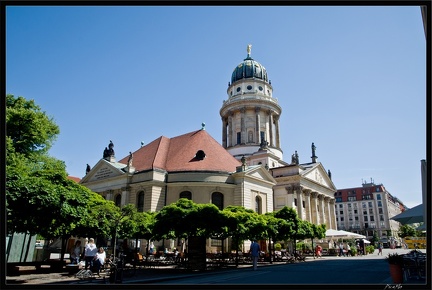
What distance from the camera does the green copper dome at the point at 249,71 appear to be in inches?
2744

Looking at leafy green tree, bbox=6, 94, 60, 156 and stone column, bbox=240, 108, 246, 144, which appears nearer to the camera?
leafy green tree, bbox=6, 94, 60, 156

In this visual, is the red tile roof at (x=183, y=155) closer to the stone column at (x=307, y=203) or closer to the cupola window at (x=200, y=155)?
the cupola window at (x=200, y=155)

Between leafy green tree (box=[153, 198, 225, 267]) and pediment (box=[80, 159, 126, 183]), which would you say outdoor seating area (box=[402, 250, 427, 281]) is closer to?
leafy green tree (box=[153, 198, 225, 267])

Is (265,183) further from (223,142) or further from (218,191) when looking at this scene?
(223,142)

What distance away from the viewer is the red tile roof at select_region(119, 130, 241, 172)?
39.4 metres

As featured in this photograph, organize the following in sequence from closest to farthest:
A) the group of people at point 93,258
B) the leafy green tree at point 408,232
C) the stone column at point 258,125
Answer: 1. the group of people at point 93,258
2. the stone column at point 258,125
3. the leafy green tree at point 408,232

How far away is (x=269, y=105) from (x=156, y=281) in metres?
53.4

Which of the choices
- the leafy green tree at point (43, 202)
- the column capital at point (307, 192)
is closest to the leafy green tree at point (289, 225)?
the leafy green tree at point (43, 202)

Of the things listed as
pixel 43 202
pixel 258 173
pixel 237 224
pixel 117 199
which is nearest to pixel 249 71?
pixel 258 173

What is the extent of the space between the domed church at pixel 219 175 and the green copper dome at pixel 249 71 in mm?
5928

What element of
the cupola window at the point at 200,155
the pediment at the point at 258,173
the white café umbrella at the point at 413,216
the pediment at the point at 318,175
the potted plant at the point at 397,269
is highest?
the pediment at the point at 318,175

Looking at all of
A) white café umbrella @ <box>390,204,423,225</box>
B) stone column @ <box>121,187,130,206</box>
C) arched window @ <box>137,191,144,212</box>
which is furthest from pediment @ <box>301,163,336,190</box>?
white café umbrella @ <box>390,204,423,225</box>

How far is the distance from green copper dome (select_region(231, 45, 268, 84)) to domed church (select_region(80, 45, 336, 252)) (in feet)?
19.4

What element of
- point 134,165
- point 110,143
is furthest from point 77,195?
point 110,143
